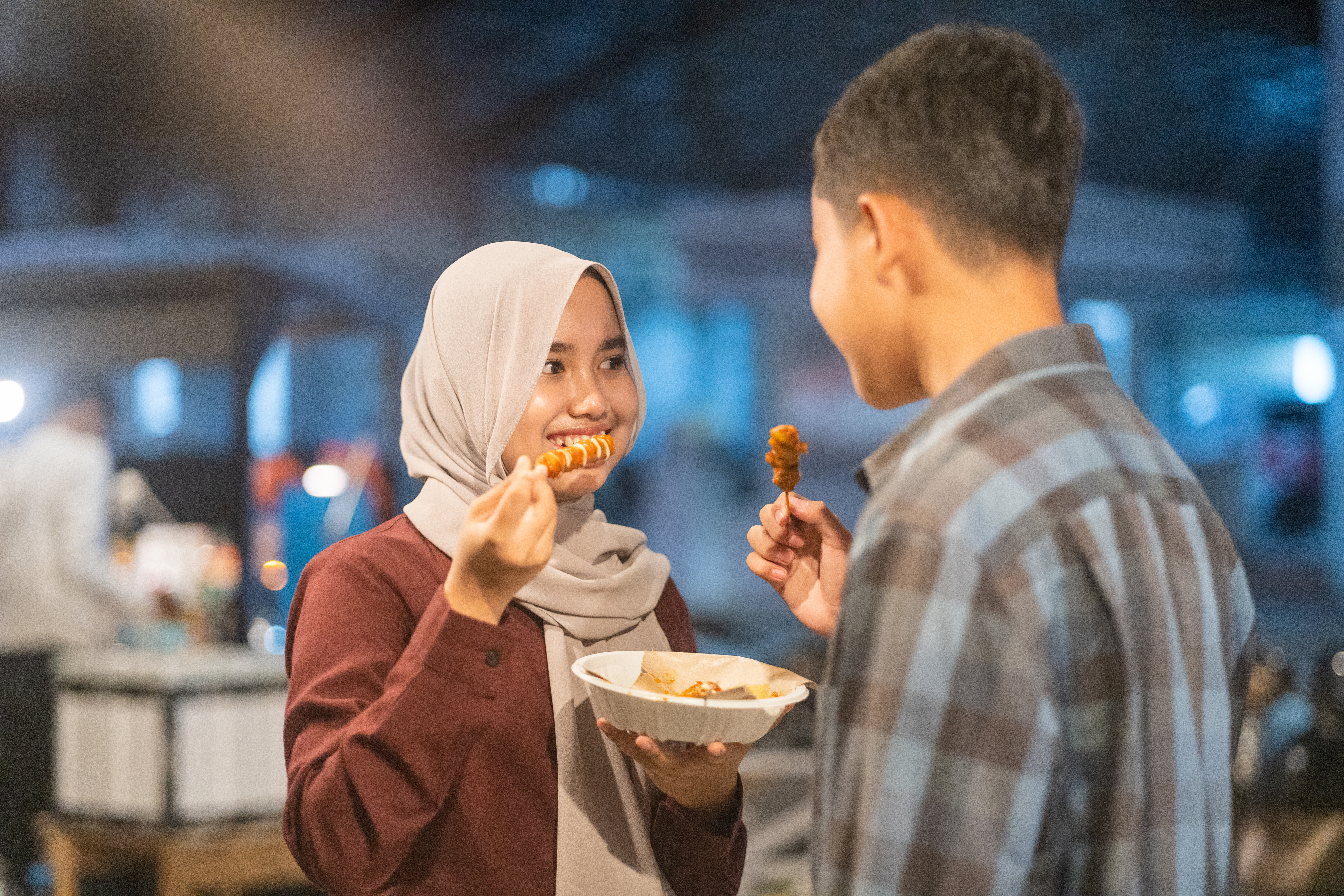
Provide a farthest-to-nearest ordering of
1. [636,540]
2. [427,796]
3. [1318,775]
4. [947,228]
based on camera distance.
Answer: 1. [1318,775]
2. [636,540]
3. [427,796]
4. [947,228]

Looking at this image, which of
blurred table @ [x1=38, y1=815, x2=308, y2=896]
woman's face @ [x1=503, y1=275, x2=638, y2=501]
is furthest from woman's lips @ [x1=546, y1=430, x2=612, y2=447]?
blurred table @ [x1=38, y1=815, x2=308, y2=896]

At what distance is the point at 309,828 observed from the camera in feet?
4.06

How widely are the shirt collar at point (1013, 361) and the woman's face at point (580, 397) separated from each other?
1.80ft

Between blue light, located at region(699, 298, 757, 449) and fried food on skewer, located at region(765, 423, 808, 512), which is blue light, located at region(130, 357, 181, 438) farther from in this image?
blue light, located at region(699, 298, 757, 449)

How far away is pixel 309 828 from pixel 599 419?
595mm

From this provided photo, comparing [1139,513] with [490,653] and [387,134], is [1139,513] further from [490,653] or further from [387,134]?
[387,134]

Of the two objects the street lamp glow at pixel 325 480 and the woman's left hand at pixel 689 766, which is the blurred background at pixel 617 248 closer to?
the street lamp glow at pixel 325 480

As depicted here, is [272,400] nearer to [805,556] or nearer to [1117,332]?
[805,556]

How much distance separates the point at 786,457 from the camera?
1.54 m

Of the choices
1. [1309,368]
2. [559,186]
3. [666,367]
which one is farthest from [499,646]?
[1309,368]

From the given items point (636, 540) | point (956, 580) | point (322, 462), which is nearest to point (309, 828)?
point (636, 540)

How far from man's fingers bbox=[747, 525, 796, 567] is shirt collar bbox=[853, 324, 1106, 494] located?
499 mm

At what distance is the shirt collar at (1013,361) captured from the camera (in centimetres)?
96

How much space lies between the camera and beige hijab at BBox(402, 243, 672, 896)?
54.2 inches
